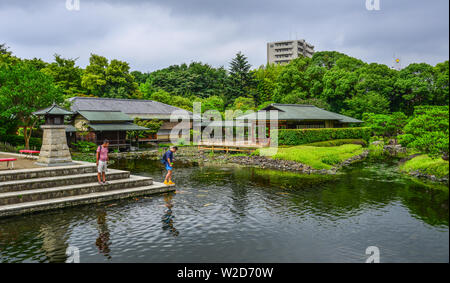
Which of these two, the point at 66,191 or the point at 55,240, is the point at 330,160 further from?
the point at 55,240

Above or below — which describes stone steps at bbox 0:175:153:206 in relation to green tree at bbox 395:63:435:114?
below

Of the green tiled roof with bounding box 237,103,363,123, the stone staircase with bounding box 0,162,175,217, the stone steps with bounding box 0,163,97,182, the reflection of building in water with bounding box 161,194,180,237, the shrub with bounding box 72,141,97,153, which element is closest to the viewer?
the reflection of building in water with bounding box 161,194,180,237

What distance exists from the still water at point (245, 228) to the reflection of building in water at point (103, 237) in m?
0.03

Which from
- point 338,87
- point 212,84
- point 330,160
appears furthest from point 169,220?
point 212,84

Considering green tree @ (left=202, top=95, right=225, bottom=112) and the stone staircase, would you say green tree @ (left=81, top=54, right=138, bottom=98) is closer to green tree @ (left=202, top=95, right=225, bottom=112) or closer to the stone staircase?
green tree @ (left=202, top=95, right=225, bottom=112)

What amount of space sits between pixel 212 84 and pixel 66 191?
61.4 m

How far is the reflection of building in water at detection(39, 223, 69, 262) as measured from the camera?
8.57 meters

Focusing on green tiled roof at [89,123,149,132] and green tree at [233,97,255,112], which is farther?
green tree at [233,97,255,112]

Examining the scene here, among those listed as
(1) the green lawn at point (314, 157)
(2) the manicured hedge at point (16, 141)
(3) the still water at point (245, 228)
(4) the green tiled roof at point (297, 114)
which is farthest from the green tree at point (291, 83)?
(3) the still water at point (245, 228)

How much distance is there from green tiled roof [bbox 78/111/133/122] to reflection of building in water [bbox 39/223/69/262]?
30.6 metres

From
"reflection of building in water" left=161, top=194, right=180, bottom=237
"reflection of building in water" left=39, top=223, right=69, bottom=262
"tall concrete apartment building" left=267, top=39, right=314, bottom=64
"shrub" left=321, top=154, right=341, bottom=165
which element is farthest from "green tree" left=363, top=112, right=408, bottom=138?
"tall concrete apartment building" left=267, top=39, right=314, bottom=64

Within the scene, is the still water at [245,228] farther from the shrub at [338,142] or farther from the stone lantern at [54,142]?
the shrub at [338,142]
